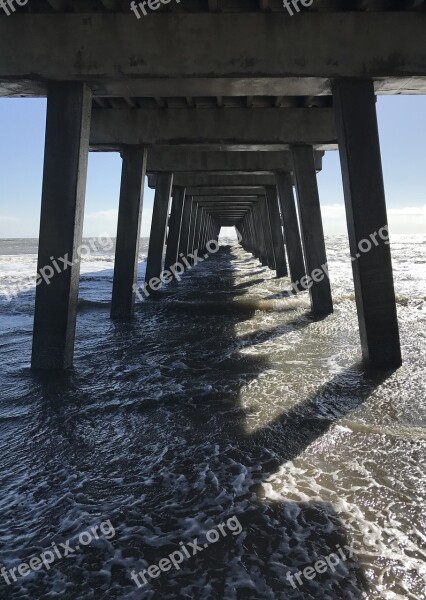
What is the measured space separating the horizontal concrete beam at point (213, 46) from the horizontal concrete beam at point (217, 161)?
8.20m

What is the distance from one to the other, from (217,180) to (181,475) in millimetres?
15582

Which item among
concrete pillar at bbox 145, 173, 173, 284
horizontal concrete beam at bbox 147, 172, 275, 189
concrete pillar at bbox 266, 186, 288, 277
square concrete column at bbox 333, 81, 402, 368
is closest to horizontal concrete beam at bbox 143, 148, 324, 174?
concrete pillar at bbox 145, 173, 173, 284

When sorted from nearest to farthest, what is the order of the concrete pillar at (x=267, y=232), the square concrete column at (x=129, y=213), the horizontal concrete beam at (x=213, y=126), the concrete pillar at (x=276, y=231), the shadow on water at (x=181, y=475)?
the shadow on water at (x=181, y=475), the horizontal concrete beam at (x=213, y=126), the square concrete column at (x=129, y=213), the concrete pillar at (x=276, y=231), the concrete pillar at (x=267, y=232)

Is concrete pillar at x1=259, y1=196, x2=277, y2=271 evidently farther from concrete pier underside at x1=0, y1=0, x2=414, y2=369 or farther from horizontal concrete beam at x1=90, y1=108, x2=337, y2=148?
concrete pier underside at x1=0, y1=0, x2=414, y2=369

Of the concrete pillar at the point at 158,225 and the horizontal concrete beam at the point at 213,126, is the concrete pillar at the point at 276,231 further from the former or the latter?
the horizontal concrete beam at the point at 213,126

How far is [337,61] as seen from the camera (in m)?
6.22

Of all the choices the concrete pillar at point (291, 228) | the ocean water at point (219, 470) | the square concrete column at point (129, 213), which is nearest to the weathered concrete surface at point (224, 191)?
the concrete pillar at point (291, 228)

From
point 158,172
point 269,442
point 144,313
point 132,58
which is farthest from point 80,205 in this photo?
point 158,172

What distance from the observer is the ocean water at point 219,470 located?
2.66 m

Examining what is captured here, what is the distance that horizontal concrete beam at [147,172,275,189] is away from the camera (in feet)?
59.1

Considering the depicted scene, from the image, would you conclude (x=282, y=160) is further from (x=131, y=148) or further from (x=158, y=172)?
(x=131, y=148)

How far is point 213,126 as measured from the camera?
1008 cm

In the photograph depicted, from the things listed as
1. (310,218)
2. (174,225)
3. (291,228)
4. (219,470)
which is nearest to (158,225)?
(291,228)

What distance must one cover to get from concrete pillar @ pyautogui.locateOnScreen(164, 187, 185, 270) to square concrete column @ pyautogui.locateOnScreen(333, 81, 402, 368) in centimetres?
1440
